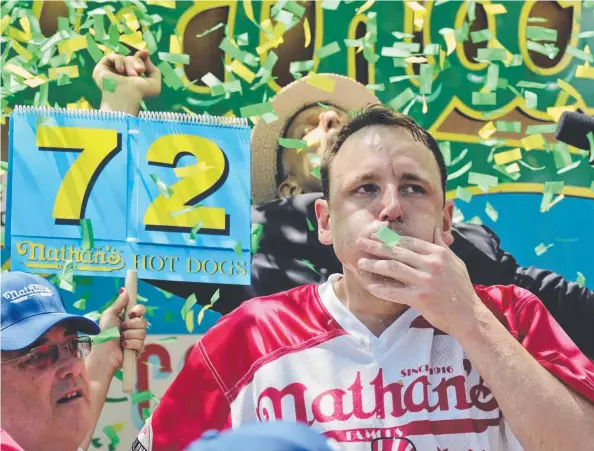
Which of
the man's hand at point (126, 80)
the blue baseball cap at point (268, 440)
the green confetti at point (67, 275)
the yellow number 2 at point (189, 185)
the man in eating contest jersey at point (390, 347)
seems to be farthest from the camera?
the man's hand at point (126, 80)

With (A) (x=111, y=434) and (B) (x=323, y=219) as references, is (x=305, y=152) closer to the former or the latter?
(B) (x=323, y=219)

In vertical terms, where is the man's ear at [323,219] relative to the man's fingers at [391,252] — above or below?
above

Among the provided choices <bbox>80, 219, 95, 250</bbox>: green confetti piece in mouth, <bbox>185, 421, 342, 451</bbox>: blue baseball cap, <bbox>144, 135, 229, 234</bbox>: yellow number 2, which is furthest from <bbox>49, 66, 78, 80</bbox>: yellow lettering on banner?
<bbox>185, 421, 342, 451</bbox>: blue baseball cap

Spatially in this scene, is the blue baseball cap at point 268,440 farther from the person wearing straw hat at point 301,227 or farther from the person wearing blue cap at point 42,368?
the person wearing straw hat at point 301,227

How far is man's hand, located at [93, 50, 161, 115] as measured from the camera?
331 cm

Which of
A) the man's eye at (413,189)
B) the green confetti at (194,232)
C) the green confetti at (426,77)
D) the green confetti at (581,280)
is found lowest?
the man's eye at (413,189)

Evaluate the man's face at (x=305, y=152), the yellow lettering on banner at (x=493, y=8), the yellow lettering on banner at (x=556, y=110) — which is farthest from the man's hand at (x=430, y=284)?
the yellow lettering on banner at (x=493, y=8)

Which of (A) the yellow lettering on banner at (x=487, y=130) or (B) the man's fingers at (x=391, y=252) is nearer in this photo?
(B) the man's fingers at (x=391, y=252)

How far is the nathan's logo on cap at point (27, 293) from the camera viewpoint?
2.50 meters

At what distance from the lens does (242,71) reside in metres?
3.60

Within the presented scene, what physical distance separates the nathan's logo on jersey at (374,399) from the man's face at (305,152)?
1.40 m

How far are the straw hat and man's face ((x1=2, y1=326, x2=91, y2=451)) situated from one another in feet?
4.84

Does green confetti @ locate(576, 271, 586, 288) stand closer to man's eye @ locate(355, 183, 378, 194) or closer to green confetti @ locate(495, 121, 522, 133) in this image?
green confetti @ locate(495, 121, 522, 133)

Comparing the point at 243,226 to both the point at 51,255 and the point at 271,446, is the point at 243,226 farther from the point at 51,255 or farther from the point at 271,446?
the point at 271,446
